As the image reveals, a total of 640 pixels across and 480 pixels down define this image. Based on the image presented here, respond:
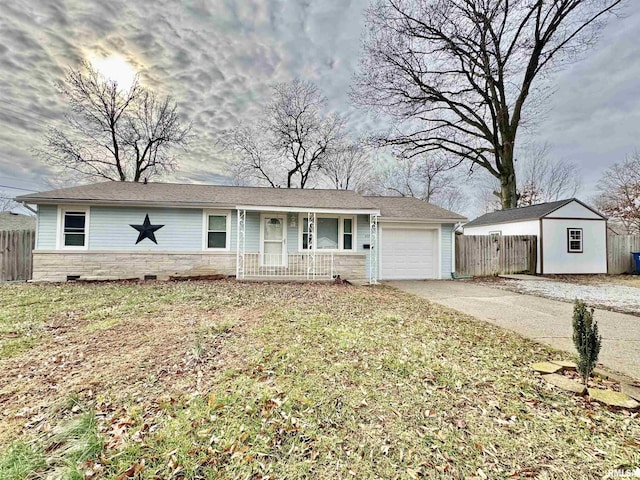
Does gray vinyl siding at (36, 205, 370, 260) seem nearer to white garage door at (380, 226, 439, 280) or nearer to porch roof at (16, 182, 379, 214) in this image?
porch roof at (16, 182, 379, 214)

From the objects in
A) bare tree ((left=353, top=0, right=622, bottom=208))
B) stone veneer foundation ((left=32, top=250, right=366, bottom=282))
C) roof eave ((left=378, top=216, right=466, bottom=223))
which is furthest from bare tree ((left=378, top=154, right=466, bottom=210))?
stone veneer foundation ((left=32, top=250, right=366, bottom=282))

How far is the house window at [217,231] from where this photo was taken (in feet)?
33.1

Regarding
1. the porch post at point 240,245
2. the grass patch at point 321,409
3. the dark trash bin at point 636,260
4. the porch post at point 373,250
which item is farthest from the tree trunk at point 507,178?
the grass patch at point 321,409

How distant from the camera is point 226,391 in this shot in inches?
106

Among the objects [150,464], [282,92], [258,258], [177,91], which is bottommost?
[150,464]

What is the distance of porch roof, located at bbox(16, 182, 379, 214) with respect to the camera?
9250mm

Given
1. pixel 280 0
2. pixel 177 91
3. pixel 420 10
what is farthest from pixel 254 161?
pixel 420 10

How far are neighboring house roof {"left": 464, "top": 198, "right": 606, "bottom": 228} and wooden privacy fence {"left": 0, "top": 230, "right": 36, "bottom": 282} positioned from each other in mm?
20653

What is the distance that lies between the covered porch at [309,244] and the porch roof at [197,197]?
373 mm

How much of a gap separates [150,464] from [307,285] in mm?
7158

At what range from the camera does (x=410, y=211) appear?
11297 mm

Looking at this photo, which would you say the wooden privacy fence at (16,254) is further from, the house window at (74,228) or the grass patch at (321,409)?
the grass patch at (321,409)

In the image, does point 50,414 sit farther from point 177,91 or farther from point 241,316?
point 177,91

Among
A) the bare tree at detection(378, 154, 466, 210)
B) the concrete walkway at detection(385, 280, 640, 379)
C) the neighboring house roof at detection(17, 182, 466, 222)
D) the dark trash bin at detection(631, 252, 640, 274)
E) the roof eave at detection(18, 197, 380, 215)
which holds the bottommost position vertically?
the concrete walkway at detection(385, 280, 640, 379)
